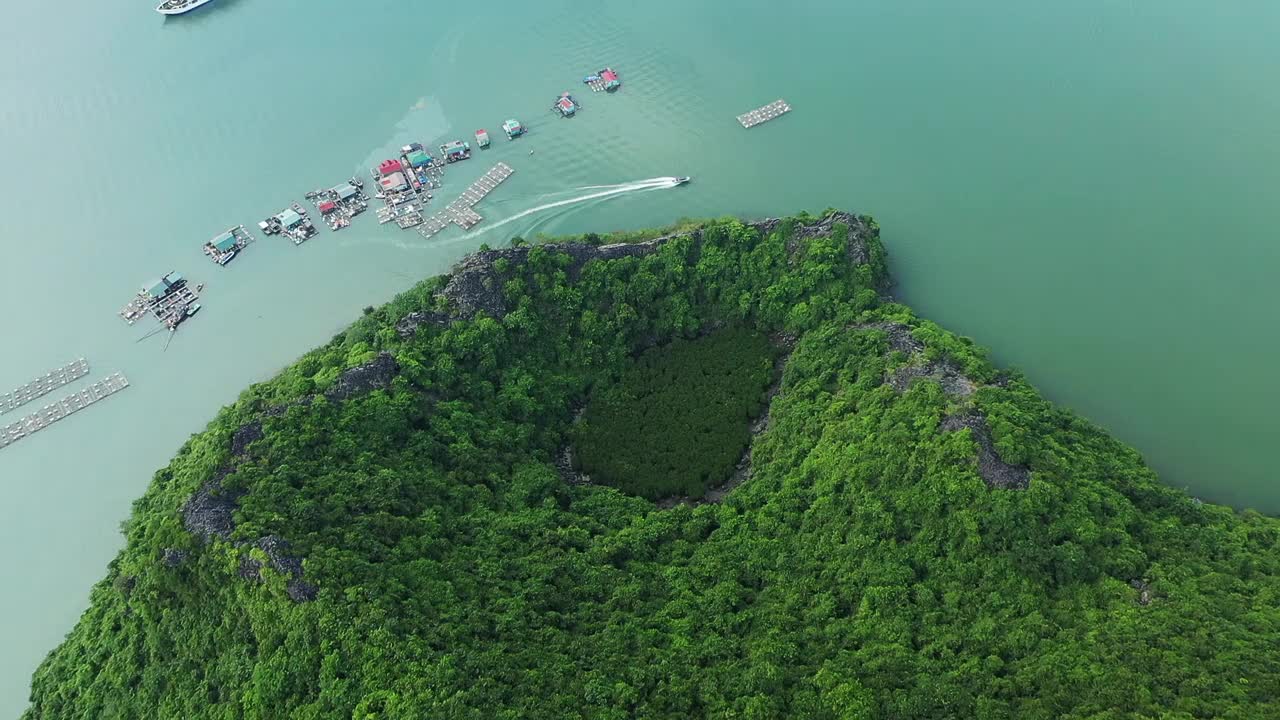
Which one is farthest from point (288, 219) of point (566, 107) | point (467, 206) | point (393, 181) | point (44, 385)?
point (566, 107)

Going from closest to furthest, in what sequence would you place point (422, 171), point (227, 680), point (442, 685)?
point (442, 685), point (227, 680), point (422, 171)

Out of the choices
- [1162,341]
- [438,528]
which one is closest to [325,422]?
[438,528]

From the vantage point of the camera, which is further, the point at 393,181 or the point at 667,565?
the point at 393,181

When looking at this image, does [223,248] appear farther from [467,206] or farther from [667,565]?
[667,565]

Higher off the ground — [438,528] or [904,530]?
→ [438,528]

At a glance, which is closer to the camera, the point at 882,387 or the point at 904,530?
the point at 904,530

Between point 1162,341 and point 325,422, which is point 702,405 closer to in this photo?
point 325,422

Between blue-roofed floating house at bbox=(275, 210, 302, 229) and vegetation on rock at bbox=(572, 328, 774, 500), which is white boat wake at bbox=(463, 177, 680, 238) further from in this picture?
vegetation on rock at bbox=(572, 328, 774, 500)

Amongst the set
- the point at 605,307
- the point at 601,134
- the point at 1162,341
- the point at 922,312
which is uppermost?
the point at 601,134
